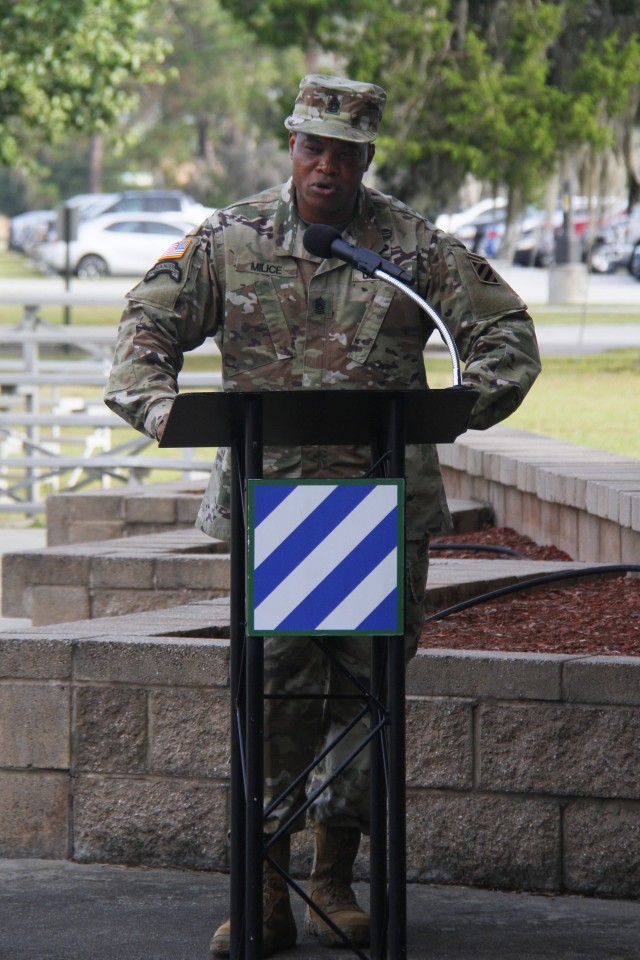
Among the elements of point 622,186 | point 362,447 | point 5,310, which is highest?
point 362,447

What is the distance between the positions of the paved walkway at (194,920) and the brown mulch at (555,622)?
0.96 metres

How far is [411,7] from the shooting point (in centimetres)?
2222

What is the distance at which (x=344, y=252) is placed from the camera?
12.6 feet

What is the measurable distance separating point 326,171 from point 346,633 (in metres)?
1.15

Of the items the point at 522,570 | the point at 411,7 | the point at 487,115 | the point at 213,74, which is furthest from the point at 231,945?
the point at 213,74

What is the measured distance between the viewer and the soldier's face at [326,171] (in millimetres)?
4086

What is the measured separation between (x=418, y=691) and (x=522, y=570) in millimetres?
1818

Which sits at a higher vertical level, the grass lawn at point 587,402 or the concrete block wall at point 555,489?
the concrete block wall at point 555,489

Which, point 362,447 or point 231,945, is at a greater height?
point 362,447

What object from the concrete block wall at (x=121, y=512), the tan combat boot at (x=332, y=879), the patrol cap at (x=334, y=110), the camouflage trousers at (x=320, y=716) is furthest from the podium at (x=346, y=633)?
the concrete block wall at (x=121, y=512)

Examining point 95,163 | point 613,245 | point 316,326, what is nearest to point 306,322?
point 316,326

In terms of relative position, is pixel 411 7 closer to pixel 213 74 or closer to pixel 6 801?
pixel 6 801

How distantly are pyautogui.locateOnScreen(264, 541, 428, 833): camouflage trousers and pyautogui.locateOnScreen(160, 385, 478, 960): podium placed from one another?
272 mm

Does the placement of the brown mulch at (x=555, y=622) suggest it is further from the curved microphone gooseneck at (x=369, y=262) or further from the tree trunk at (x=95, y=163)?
the tree trunk at (x=95, y=163)
